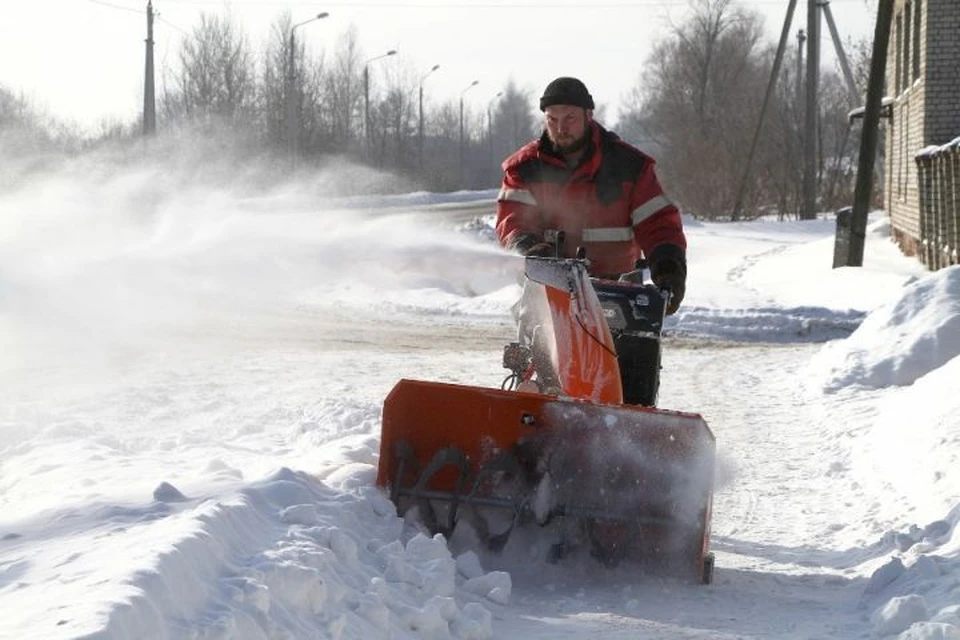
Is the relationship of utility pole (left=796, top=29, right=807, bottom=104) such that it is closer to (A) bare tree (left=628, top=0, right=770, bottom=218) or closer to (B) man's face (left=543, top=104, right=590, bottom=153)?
(A) bare tree (left=628, top=0, right=770, bottom=218)

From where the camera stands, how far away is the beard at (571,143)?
6.64 meters

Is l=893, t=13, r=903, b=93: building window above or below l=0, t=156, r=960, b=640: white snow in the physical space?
above

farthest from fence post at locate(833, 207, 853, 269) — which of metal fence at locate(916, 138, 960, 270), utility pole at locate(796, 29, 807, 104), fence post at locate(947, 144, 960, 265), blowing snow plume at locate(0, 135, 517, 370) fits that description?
utility pole at locate(796, 29, 807, 104)

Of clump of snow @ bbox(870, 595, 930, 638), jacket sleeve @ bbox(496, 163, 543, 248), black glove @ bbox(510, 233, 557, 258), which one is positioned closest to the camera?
clump of snow @ bbox(870, 595, 930, 638)

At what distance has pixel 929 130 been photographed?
21.6 m

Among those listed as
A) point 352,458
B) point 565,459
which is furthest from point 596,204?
point 352,458

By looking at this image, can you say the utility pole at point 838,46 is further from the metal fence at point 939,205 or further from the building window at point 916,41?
the metal fence at point 939,205

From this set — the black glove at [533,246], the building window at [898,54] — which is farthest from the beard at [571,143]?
the building window at [898,54]

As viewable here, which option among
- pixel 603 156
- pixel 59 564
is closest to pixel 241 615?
pixel 59 564

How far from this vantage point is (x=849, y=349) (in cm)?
1120

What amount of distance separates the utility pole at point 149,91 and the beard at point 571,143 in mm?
28344

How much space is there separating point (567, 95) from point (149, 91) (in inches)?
1154

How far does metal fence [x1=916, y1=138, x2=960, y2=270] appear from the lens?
17500mm

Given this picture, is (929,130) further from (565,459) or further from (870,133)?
(565,459)
